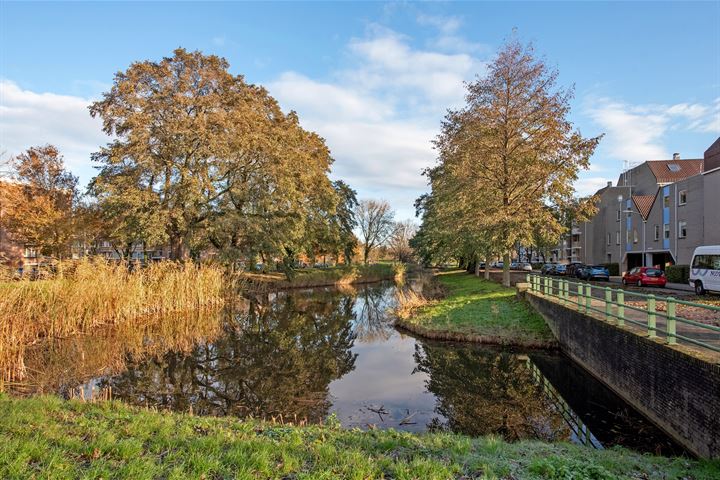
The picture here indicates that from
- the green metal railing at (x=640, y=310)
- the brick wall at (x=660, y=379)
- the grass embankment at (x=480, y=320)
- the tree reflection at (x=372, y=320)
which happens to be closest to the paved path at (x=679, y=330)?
the green metal railing at (x=640, y=310)

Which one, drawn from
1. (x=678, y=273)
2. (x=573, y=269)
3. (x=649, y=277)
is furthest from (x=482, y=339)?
(x=573, y=269)

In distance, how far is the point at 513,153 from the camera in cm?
2122

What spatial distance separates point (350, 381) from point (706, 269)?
17.8 m

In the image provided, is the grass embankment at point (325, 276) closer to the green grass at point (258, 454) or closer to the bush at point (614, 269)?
the green grass at point (258, 454)

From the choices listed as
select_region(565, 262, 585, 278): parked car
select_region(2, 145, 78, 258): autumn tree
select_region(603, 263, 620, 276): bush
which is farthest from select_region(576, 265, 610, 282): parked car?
select_region(2, 145, 78, 258): autumn tree

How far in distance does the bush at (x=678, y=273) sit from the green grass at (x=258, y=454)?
101 ft

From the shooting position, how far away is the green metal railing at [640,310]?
649 centimetres

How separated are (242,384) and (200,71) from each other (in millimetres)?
21418

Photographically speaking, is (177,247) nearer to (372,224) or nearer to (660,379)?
(660,379)

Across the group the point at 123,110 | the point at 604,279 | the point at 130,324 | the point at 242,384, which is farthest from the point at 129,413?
the point at 604,279

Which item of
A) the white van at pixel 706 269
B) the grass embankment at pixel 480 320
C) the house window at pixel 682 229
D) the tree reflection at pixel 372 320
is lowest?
the tree reflection at pixel 372 320

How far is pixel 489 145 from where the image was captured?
21.3m

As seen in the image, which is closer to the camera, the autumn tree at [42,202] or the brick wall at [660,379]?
the brick wall at [660,379]

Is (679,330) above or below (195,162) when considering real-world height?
below
